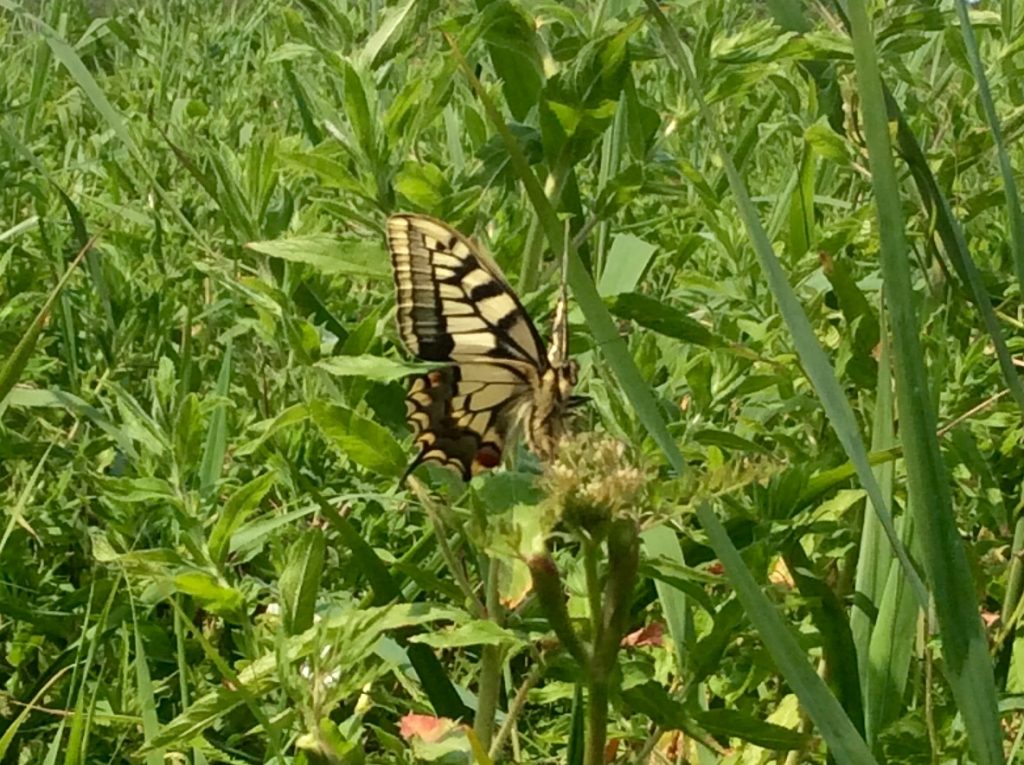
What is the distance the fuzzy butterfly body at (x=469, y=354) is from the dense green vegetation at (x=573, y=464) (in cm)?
5

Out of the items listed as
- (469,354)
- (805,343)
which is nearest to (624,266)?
(469,354)

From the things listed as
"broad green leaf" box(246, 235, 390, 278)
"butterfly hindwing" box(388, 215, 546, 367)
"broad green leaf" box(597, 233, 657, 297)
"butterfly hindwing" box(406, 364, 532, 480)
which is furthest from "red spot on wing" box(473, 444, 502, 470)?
"broad green leaf" box(597, 233, 657, 297)

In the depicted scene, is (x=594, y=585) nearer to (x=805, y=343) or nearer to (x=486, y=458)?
(x=805, y=343)

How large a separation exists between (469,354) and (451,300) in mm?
124

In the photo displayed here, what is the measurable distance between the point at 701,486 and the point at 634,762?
1.83 ft

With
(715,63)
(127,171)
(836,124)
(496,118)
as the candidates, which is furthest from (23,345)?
(127,171)

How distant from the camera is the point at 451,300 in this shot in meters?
1.65

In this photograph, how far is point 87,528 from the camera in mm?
2309

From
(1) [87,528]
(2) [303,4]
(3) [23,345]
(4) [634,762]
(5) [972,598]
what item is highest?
(2) [303,4]

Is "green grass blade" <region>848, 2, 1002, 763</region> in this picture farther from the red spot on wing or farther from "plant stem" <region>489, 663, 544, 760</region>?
the red spot on wing

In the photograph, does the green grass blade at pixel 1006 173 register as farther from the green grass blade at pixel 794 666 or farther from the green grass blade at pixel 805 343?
the green grass blade at pixel 794 666

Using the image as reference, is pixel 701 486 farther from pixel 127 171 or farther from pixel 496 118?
pixel 127 171

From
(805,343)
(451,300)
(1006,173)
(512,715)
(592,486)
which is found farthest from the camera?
(451,300)

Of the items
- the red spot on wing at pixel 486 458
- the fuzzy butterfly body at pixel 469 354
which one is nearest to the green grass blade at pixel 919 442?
the fuzzy butterfly body at pixel 469 354
